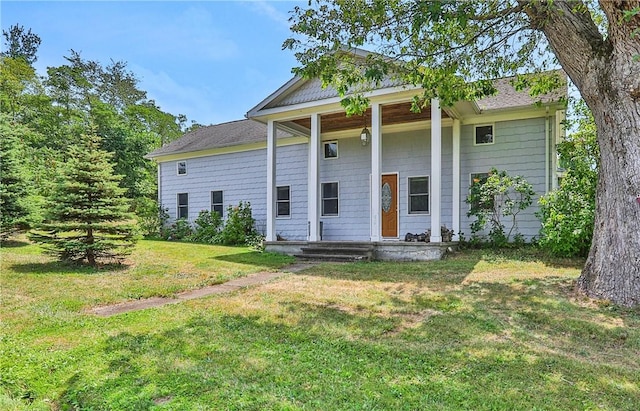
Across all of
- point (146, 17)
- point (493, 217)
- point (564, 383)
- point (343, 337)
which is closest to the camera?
point (564, 383)

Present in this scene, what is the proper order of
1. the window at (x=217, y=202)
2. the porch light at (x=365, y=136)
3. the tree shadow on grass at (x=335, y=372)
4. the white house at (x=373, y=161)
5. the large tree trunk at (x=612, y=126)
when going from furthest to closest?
the window at (x=217, y=202), the porch light at (x=365, y=136), the white house at (x=373, y=161), the large tree trunk at (x=612, y=126), the tree shadow on grass at (x=335, y=372)

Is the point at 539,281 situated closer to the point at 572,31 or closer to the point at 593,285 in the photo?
the point at 593,285

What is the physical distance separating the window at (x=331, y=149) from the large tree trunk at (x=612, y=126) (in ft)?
25.8

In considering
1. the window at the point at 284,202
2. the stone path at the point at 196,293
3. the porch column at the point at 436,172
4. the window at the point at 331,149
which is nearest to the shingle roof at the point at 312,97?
the porch column at the point at 436,172

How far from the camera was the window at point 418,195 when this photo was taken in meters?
11.4

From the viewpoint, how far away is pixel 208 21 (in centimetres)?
862

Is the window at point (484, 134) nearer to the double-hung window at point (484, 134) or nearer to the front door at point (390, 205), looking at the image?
the double-hung window at point (484, 134)

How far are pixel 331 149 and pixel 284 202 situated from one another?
258cm

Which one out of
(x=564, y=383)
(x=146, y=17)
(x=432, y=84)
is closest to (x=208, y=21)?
(x=146, y=17)

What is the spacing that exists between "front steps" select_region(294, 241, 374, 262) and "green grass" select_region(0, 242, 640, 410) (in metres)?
2.66

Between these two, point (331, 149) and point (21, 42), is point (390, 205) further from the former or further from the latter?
point (21, 42)

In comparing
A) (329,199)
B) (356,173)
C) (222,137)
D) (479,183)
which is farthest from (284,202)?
(479,183)

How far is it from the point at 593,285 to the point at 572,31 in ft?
11.3

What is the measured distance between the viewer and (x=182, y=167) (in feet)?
52.5
